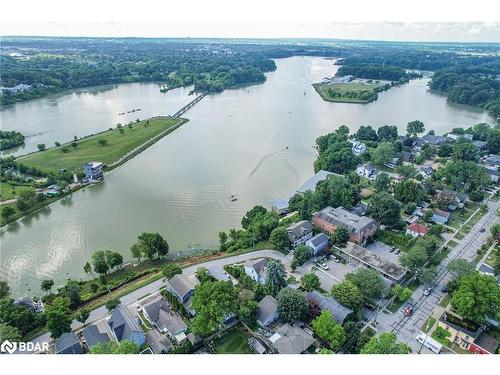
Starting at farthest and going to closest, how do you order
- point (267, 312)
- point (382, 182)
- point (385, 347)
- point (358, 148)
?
point (358, 148), point (382, 182), point (267, 312), point (385, 347)

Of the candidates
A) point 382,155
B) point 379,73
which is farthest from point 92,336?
point 379,73

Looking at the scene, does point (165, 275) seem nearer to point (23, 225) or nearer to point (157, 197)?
point (157, 197)

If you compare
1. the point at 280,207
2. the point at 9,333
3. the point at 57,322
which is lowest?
the point at 280,207

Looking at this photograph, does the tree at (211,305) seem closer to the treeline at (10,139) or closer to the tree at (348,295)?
the tree at (348,295)

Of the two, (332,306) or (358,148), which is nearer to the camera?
(332,306)

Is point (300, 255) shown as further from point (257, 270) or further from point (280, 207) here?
point (280, 207)

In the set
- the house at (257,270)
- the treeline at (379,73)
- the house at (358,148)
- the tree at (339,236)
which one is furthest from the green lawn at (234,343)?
the treeline at (379,73)

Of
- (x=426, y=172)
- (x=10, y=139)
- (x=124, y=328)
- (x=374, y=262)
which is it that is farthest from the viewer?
(x=10, y=139)

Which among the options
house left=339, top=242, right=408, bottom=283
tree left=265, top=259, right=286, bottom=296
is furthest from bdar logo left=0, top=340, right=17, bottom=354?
house left=339, top=242, right=408, bottom=283
